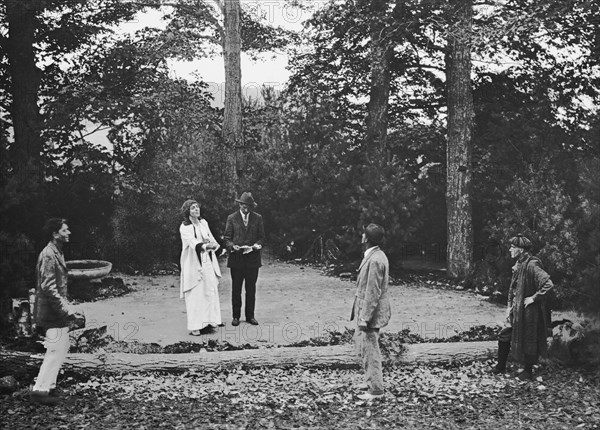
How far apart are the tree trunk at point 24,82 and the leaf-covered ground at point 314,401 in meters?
7.09

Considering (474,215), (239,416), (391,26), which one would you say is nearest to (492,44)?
(391,26)

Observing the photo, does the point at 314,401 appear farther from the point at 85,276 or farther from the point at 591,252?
the point at 85,276

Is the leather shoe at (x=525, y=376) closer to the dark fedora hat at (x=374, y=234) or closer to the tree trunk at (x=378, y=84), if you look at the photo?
the dark fedora hat at (x=374, y=234)

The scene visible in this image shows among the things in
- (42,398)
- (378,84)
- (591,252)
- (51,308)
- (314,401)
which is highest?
(378,84)

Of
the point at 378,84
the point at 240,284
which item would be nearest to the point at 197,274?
the point at 240,284

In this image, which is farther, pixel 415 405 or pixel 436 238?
pixel 436 238

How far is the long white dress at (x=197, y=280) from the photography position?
356 inches

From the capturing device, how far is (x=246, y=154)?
16.0 m

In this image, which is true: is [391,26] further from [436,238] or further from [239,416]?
[239,416]

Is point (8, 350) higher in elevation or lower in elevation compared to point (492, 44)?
lower

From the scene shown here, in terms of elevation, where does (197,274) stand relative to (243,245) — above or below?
below

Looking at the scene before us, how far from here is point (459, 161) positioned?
14203mm

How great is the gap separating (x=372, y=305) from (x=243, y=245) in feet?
11.5

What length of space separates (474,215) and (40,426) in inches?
430
